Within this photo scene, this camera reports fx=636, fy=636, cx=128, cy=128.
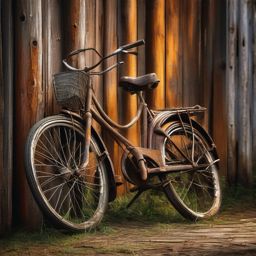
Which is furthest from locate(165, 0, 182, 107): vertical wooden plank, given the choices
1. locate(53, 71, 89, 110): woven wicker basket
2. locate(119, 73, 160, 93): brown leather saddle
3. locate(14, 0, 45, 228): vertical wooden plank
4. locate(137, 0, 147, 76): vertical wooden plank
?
locate(14, 0, 45, 228): vertical wooden plank

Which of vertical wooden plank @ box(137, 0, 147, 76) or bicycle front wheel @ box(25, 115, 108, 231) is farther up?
vertical wooden plank @ box(137, 0, 147, 76)

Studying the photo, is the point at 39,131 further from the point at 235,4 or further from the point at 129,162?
the point at 235,4

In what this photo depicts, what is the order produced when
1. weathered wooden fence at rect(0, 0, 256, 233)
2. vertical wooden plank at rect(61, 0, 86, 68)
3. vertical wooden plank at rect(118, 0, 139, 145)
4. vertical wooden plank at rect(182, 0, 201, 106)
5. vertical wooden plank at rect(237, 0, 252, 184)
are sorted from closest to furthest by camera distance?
weathered wooden fence at rect(0, 0, 256, 233), vertical wooden plank at rect(61, 0, 86, 68), vertical wooden plank at rect(118, 0, 139, 145), vertical wooden plank at rect(182, 0, 201, 106), vertical wooden plank at rect(237, 0, 252, 184)

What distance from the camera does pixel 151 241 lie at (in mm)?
4363

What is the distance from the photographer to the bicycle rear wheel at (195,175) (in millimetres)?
5547

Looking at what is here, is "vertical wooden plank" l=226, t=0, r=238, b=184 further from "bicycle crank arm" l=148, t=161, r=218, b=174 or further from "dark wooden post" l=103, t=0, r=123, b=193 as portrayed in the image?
"dark wooden post" l=103, t=0, r=123, b=193

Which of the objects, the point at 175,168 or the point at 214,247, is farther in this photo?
the point at 175,168

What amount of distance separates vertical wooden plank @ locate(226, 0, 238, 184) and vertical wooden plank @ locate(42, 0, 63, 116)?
245cm

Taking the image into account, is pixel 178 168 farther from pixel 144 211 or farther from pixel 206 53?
pixel 206 53

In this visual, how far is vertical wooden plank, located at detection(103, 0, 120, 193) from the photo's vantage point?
18.7 feet

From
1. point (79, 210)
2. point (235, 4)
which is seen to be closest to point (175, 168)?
point (79, 210)

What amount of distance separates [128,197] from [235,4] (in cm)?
255

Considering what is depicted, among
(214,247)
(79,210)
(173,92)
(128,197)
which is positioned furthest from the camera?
(173,92)

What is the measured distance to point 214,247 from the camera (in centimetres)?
409
